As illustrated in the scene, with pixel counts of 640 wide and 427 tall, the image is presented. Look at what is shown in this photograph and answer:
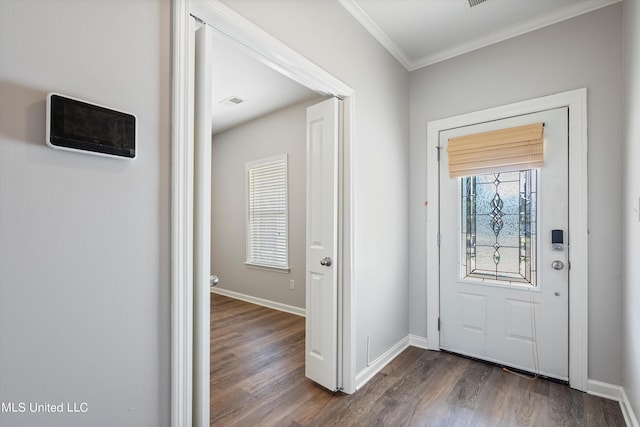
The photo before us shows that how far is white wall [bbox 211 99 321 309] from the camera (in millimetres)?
4113

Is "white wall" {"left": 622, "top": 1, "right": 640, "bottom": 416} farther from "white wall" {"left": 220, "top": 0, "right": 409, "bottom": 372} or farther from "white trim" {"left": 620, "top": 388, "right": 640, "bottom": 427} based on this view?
"white wall" {"left": 220, "top": 0, "right": 409, "bottom": 372}

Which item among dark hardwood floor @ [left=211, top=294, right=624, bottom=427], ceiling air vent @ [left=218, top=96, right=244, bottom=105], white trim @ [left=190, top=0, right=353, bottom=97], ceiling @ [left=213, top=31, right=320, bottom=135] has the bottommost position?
dark hardwood floor @ [left=211, top=294, right=624, bottom=427]

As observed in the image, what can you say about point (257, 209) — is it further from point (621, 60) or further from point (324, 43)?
point (621, 60)

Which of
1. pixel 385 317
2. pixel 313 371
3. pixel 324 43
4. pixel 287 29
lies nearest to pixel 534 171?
pixel 385 317

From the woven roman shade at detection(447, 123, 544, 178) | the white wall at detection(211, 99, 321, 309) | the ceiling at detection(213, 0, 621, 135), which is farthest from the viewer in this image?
the white wall at detection(211, 99, 321, 309)

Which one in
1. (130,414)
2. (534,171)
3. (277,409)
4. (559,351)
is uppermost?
(534,171)

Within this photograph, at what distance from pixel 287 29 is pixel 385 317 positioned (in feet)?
7.67

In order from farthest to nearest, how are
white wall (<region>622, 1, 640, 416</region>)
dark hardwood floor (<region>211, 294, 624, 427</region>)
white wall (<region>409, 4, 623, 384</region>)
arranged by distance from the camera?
white wall (<region>409, 4, 623, 384</region>)
dark hardwood floor (<region>211, 294, 624, 427</region>)
white wall (<region>622, 1, 640, 416</region>)

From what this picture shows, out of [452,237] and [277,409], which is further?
[452,237]

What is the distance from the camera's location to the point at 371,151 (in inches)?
98.5

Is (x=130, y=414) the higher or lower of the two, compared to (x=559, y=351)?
higher

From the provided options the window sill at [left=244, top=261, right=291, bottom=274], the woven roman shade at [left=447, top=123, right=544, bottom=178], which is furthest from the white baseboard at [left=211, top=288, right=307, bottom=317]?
the woven roman shade at [left=447, top=123, right=544, bottom=178]

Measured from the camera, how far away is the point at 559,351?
2314 mm

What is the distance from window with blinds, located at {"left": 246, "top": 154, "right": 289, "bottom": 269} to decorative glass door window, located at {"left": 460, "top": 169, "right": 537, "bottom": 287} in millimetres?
2415
